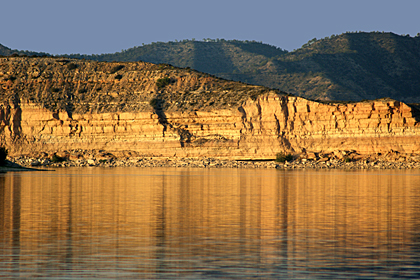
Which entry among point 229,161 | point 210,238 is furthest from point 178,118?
point 210,238

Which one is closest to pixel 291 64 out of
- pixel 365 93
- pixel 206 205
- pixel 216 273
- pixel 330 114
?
pixel 365 93

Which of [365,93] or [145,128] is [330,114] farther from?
[365,93]

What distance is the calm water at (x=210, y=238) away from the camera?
10.3 meters

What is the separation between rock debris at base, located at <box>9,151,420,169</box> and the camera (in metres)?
67.8

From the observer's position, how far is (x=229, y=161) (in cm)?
7456

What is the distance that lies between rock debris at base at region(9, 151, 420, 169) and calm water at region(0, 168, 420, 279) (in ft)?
146

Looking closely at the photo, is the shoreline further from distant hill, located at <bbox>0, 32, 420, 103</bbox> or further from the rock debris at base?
distant hill, located at <bbox>0, 32, 420, 103</bbox>

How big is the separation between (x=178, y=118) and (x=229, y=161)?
1157 cm

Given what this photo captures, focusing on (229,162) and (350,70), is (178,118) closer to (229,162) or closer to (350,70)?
(229,162)

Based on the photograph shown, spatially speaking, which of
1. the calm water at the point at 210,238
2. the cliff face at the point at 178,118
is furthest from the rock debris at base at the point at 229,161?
the calm water at the point at 210,238

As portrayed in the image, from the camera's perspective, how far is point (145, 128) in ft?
269

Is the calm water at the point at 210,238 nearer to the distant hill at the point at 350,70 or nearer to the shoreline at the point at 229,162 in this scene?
the shoreline at the point at 229,162

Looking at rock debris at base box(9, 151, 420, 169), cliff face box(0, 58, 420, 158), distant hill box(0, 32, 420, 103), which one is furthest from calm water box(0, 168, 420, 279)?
distant hill box(0, 32, 420, 103)

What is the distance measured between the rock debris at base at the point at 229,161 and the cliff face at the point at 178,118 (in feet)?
4.13
